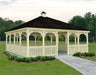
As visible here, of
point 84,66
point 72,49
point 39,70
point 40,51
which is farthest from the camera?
point 72,49

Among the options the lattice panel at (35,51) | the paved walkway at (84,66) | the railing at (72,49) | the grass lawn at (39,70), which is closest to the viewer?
the grass lawn at (39,70)

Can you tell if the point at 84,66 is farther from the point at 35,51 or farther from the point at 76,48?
the point at 76,48

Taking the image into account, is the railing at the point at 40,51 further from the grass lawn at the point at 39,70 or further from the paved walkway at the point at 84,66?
the grass lawn at the point at 39,70

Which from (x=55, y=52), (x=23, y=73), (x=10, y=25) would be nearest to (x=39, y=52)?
(x=55, y=52)

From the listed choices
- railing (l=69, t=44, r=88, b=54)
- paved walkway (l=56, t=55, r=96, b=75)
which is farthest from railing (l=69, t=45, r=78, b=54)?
paved walkway (l=56, t=55, r=96, b=75)

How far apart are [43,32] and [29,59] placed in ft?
13.0

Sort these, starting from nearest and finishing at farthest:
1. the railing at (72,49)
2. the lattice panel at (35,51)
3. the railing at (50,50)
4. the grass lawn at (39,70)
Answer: the grass lawn at (39,70) < the lattice panel at (35,51) < the railing at (50,50) < the railing at (72,49)

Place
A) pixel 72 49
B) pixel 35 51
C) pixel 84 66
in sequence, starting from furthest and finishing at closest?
pixel 72 49 → pixel 35 51 → pixel 84 66

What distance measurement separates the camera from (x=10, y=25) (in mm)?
87875

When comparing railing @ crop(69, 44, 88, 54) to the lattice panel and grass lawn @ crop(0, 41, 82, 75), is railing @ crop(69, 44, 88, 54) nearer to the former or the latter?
the lattice panel

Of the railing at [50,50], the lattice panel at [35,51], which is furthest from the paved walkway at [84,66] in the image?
the lattice panel at [35,51]

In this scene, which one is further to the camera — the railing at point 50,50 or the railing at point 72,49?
the railing at point 72,49

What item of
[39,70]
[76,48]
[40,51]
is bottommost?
[39,70]

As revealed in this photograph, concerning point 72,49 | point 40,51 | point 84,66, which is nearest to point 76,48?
point 72,49
